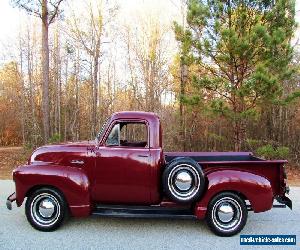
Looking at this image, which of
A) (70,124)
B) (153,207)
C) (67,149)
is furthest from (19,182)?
(70,124)

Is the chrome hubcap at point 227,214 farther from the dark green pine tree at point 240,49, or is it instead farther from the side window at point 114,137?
the dark green pine tree at point 240,49

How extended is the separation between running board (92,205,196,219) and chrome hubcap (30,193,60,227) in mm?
621

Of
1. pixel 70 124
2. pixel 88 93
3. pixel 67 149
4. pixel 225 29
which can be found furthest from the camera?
pixel 88 93

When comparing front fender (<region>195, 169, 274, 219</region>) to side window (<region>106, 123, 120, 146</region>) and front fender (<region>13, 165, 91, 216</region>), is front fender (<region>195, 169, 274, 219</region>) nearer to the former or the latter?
side window (<region>106, 123, 120, 146</region>)

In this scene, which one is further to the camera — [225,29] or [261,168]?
[225,29]

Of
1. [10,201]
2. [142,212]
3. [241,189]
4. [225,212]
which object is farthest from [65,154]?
[241,189]

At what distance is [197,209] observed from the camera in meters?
5.54

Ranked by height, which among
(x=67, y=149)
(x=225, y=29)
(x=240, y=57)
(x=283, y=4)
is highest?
(x=283, y=4)

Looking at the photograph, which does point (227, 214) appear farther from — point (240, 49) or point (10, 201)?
point (240, 49)

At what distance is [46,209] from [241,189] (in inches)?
121

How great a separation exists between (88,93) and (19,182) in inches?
1015

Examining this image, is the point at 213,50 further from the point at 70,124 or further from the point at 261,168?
the point at 70,124

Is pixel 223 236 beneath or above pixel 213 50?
beneath

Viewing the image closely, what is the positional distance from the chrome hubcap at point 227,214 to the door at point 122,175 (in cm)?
109
